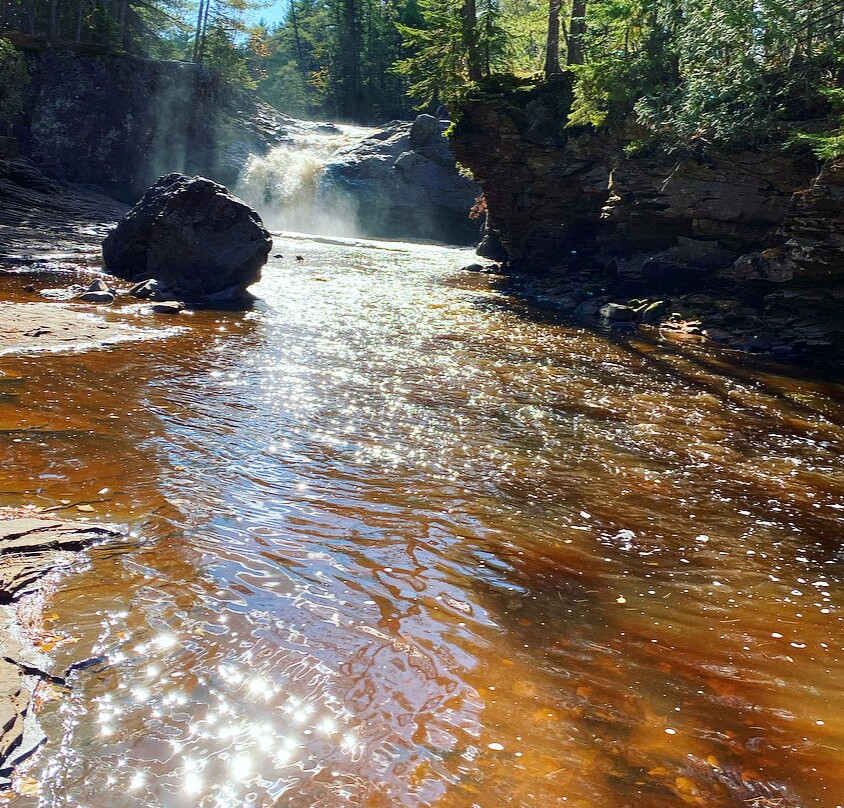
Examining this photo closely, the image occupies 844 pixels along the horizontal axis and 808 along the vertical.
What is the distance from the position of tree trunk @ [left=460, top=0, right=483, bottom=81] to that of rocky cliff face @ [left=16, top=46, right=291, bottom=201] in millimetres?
20864

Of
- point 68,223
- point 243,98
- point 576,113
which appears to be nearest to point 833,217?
point 576,113

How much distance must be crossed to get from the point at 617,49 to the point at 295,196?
25717 mm

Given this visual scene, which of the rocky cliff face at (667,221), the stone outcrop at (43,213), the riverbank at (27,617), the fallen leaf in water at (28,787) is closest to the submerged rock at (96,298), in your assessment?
the stone outcrop at (43,213)

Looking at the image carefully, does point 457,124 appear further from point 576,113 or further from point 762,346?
point 762,346

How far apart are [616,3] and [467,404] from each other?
56.3 feet

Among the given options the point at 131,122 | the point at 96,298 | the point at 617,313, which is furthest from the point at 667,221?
the point at 131,122

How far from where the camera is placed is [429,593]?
195 inches

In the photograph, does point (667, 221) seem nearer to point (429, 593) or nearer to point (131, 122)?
point (429, 593)

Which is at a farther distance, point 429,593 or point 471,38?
point 471,38

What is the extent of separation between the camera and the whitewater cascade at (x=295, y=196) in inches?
1720

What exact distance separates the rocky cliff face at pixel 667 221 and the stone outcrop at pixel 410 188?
1688 centimetres

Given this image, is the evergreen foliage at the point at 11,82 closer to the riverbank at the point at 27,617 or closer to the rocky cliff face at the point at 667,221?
the rocky cliff face at the point at 667,221

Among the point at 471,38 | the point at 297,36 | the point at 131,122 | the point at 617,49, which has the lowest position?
the point at 617,49

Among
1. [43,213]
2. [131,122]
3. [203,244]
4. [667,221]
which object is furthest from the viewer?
[131,122]
